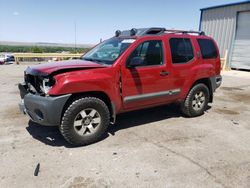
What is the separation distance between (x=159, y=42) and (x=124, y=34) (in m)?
0.88

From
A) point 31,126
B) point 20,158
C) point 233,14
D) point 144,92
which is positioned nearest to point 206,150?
point 144,92

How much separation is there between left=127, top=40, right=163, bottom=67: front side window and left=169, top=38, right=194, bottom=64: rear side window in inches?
13.5

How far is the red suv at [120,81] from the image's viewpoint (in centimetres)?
413

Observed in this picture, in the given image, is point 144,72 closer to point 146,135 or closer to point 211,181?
point 146,135

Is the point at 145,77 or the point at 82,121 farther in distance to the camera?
the point at 145,77

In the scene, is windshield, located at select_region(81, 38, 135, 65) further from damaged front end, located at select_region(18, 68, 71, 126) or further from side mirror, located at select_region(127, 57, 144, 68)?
damaged front end, located at select_region(18, 68, 71, 126)

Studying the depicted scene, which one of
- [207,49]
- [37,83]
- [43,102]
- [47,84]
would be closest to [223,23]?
[207,49]

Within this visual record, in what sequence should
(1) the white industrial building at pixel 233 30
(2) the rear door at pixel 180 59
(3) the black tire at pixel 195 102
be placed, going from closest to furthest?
1. (2) the rear door at pixel 180 59
2. (3) the black tire at pixel 195 102
3. (1) the white industrial building at pixel 233 30

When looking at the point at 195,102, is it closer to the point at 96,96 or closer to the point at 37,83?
the point at 96,96

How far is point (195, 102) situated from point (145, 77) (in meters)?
1.81

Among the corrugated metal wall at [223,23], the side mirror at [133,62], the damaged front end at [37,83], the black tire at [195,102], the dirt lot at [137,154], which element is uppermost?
the corrugated metal wall at [223,23]

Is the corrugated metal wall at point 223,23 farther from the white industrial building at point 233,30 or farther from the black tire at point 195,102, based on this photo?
the black tire at point 195,102

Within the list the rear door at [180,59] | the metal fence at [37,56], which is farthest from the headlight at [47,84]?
the metal fence at [37,56]

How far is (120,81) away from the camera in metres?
4.66
